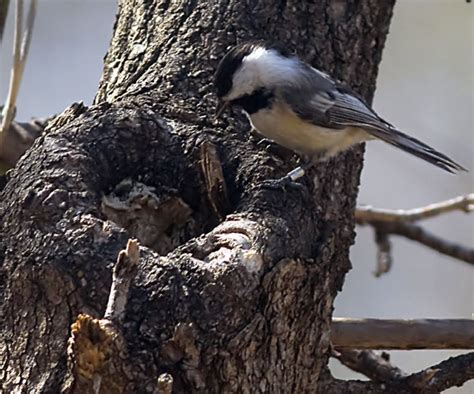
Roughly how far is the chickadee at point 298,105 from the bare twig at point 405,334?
397mm

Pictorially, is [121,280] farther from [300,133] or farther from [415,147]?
[415,147]

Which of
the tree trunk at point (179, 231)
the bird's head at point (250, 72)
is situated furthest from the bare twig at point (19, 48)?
the bird's head at point (250, 72)

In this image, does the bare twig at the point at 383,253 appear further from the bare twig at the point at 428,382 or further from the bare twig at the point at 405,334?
the bare twig at the point at 428,382

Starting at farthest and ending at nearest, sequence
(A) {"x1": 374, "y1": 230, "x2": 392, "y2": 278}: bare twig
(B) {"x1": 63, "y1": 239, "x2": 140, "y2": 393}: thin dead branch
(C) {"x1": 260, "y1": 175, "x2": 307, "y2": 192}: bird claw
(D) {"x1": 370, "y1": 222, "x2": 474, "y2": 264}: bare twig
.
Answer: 1. (D) {"x1": 370, "y1": 222, "x2": 474, "y2": 264}: bare twig
2. (A) {"x1": 374, "y1": 230, "x2": 392, "y2": 278}: bare twig
3. (C) {"x1": 260, "y1": 175, "x2": 307, "y2": 192}: bird claw
4. (B) {"x1": 63, "y1": 239, "x2": 140, "y2": 393}: thin dead branch

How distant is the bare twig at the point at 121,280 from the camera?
1.39m

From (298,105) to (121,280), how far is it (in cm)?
104

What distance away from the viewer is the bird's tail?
233 centimetres

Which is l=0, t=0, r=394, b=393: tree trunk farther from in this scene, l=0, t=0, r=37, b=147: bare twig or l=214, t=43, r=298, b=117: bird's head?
l=0, t=0, r=37, b=147: bare twig

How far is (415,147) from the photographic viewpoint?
7.88ft

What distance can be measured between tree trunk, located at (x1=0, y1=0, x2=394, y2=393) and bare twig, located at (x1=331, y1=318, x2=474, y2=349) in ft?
0.63

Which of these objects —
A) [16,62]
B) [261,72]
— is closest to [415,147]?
[261,72]

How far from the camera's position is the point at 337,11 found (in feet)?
7.45

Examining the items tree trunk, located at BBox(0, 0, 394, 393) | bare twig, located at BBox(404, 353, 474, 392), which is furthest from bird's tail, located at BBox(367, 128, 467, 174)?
bare twig, located at BBox(404, 353, 474, 392)

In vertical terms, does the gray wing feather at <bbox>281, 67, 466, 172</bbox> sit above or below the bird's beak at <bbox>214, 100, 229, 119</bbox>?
above
